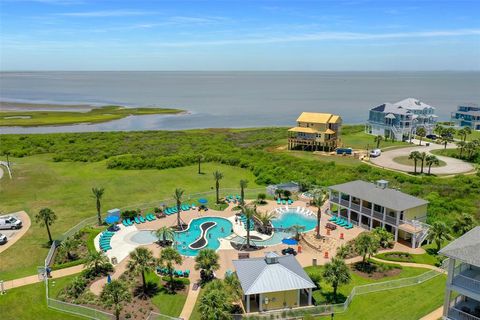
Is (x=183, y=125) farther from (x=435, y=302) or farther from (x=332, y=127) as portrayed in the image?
(x=435, y=302)

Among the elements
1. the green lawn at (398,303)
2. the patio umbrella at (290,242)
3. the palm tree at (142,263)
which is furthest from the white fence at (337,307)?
the patio umbrella at (290,242)

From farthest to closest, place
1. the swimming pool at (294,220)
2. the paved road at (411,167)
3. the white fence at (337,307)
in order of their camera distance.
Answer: the paved road at (411,167)
the swimming pool at (294,220)
the white fence at (337,307)

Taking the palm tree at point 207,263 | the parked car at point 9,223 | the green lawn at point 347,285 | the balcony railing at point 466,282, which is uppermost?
the balcony railing at point 466,282

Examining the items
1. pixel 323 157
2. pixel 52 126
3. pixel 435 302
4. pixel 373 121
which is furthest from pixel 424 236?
pixel 52 126

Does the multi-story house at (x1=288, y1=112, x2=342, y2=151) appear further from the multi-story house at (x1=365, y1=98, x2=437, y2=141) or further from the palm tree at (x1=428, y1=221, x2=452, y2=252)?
the palm tree at (x1=428, y1=221, x2=452, y2=252)

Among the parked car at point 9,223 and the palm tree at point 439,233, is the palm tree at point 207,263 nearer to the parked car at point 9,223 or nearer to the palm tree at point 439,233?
the palm tree at point 439,233

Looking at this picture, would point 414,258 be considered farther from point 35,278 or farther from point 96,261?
point 35,278

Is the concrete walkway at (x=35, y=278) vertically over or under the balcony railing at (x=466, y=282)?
under
